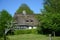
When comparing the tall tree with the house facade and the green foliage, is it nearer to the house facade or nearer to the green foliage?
the green foliage

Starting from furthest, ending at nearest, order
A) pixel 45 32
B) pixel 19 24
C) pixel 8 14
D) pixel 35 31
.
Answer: pixel 19 24, pixel 8 14, pixel 35 31, pixel 45 32

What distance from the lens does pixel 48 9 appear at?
4278 centimetres

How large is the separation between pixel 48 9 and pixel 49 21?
2731 millimetres

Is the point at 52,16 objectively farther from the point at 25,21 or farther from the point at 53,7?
the point at 25,21

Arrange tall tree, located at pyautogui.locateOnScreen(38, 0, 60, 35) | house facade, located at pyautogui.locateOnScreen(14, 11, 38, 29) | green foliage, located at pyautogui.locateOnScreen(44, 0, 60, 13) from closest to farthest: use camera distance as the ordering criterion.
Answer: tall tree, located at pyautogui.locateOnScreen(38, 0, 60, 35) < green foliage, located at pyautogui.locateOnScreen(44, 0, 60, 13) < house facade, located at pyautogui.locateOnScreen(14, 11, 38, 29)

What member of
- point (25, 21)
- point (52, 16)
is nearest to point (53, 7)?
point (52, 16)

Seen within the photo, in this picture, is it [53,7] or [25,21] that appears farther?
[25,21]

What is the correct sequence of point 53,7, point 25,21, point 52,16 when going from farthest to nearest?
point 25,21
point 53,7
point 52,16

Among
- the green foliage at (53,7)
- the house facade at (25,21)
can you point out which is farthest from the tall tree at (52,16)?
the house facade at (25,21)

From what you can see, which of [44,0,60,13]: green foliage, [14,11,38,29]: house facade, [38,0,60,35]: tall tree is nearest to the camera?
[38,0,60,35]: tall tree

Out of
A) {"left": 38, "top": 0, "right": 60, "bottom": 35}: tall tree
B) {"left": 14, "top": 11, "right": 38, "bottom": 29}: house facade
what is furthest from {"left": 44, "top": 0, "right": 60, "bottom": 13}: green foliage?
{"left": 14, "top": 11, "right": 38, "bottom": 29}: house facade

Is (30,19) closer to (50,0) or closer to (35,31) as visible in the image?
(35,31)

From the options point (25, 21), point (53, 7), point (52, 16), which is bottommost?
point (25, 21)

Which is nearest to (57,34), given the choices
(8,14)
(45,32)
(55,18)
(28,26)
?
(45,32)
